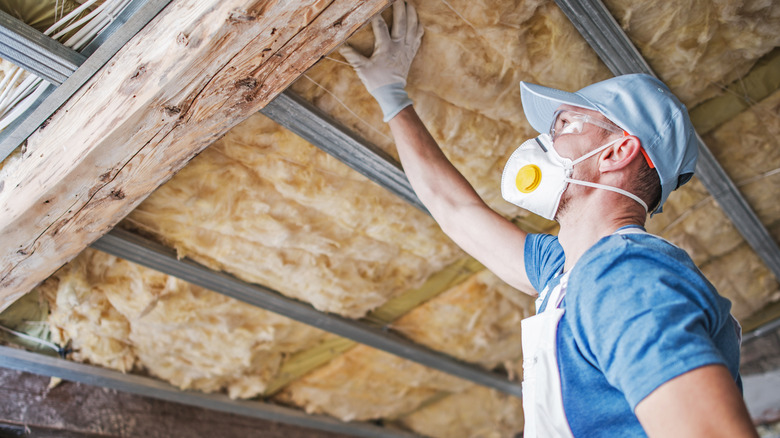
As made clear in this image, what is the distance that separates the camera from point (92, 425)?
2.38 metres

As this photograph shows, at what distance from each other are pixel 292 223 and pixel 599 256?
128 centimetres

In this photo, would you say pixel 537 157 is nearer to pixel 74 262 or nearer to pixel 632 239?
pixel 632 239

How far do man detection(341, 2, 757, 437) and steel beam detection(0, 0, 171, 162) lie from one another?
1.78 ft

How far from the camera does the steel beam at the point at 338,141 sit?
1605 mm

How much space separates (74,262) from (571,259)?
1.63 metres

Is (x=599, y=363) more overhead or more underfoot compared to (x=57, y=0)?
more underfoot

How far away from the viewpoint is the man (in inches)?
33.4

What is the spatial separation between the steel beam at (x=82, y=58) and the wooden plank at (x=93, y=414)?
48.5 inches

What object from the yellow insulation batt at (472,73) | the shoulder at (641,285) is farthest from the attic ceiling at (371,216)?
the shoulder at (641,285)

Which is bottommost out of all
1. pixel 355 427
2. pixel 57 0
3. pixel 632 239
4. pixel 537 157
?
pixel 632 239

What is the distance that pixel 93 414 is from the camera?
2395mm

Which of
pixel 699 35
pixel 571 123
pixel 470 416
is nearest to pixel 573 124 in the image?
pixel 571 123

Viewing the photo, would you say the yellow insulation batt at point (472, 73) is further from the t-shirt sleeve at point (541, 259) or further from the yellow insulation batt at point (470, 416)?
the yellow insulation batt at point (470, 416)

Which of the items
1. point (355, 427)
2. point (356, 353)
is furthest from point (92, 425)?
point (355, 427)
